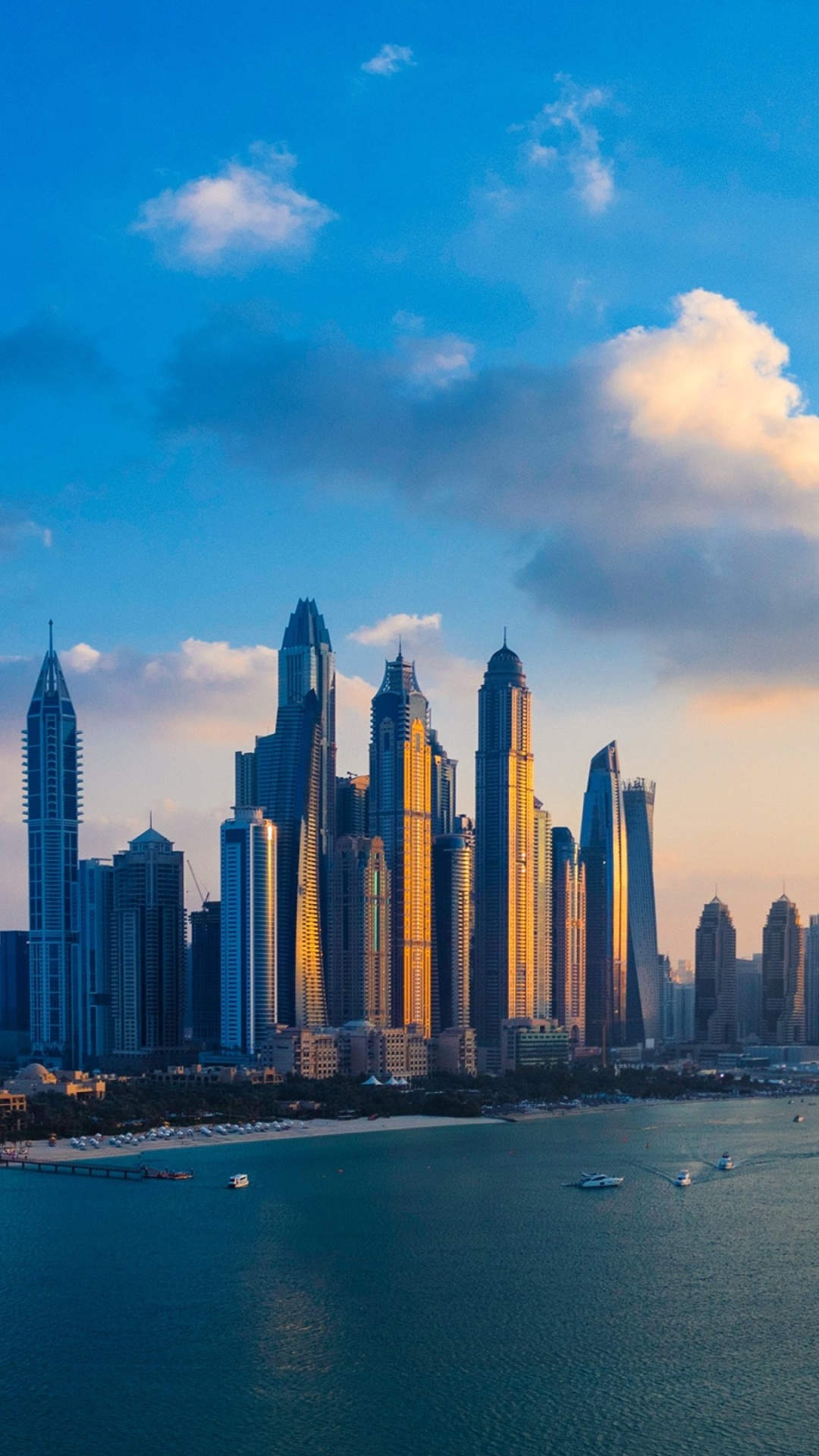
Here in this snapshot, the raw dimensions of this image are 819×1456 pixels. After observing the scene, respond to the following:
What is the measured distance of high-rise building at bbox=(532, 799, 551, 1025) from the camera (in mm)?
133125

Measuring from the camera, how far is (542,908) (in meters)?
136

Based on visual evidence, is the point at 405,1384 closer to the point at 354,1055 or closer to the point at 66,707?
the point at 354,1055

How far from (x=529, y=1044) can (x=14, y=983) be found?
4787 centimetres

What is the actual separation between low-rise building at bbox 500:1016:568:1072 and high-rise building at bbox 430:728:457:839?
1908 cm

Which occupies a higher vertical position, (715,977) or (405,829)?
(405,829)

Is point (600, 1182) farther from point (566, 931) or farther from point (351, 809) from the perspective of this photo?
point (566, 931)

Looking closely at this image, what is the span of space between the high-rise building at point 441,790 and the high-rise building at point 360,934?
1313cm

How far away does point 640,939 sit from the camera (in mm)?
152875

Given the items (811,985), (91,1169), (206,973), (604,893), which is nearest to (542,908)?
(604,893)

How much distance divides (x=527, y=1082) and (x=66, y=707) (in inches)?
1905

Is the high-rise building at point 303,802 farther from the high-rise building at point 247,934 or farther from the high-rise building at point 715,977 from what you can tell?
the high-rise building at point 715,977

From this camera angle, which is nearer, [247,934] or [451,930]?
[247,934]

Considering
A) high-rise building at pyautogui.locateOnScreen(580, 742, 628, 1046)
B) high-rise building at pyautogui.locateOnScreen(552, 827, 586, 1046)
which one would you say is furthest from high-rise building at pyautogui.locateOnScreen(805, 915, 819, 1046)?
high-rise building at pyautogui.locateOnScreen(552, 827, 586, 1046)

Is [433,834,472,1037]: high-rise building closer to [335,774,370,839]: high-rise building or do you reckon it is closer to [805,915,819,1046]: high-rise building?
[335,774,370,839]: high-rise building
